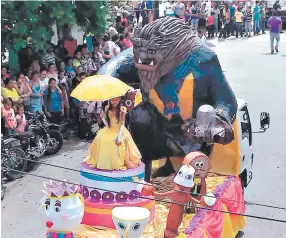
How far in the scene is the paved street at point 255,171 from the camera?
7980 mm

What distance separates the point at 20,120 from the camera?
9602mm

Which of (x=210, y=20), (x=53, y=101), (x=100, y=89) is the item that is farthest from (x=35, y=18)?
(x=210, y=20)

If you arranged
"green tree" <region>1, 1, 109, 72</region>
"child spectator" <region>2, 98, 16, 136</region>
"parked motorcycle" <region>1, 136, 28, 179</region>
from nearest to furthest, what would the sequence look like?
"parked motorcycle" <region>1, 136, 28, 179</region> → "child spectator" <region>2, 98, 16, 136</region> → "green tree" <region>1, 1, 109, 72</region>

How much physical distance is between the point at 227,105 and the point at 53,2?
5.15 m

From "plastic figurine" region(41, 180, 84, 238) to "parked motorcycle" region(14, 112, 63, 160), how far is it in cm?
440

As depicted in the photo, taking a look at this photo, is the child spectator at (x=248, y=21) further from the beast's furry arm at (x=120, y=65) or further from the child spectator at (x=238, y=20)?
the beast's furry arm at (x=120, y=65)

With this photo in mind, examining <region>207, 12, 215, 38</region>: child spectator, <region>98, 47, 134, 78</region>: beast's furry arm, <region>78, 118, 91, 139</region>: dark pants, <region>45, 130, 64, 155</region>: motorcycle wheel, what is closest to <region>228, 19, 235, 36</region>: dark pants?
<region>207, 12, 215, 38</region>: child spectator

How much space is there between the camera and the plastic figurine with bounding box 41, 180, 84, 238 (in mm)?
5160

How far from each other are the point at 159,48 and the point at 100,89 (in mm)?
840

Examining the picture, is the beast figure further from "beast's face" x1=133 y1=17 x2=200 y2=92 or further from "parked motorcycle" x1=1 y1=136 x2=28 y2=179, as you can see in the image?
"parked motorcycle" x1=1 y1=136 x2=28 y2=179

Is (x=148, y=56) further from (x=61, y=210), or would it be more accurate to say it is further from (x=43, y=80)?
(x=43, y=80)

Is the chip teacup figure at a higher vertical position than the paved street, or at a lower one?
higher

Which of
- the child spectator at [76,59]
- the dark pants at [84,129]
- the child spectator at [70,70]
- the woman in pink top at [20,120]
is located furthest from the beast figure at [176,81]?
the child spectator at [76,59]

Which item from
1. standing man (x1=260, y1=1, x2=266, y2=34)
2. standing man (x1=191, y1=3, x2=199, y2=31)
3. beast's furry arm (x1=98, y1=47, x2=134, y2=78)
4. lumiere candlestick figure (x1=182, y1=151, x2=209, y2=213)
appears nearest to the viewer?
lumiere candlestick figure (x1=182, y1=151, x2=209, y2=213)
